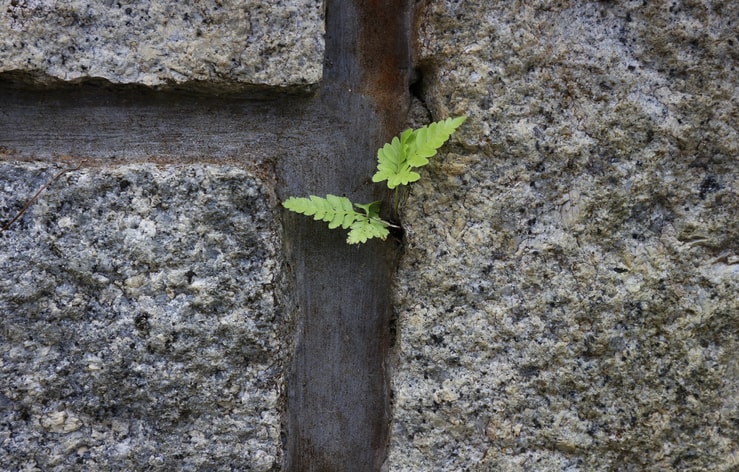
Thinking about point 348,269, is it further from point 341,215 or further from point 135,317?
point 135,317

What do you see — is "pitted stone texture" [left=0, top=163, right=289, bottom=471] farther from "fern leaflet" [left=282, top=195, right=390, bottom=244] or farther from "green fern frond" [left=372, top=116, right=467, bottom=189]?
"green fern frond" [left=372, top=116, right=467, bottom=189]

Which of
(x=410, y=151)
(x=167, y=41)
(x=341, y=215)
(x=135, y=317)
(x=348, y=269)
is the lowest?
(x=135, y=317)

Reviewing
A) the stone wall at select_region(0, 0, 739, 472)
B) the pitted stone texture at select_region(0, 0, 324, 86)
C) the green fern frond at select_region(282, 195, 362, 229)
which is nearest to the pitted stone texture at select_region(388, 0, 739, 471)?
the stone wall at select_region(0, 0, 739, 472)

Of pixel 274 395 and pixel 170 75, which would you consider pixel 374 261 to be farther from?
pixel 170 75

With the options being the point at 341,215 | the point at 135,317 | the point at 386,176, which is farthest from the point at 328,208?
the point at 135,317

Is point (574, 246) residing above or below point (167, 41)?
below

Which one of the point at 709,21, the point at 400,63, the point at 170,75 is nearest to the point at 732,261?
the point at 709,21

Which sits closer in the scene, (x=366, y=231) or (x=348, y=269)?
(x=366, y=231)
